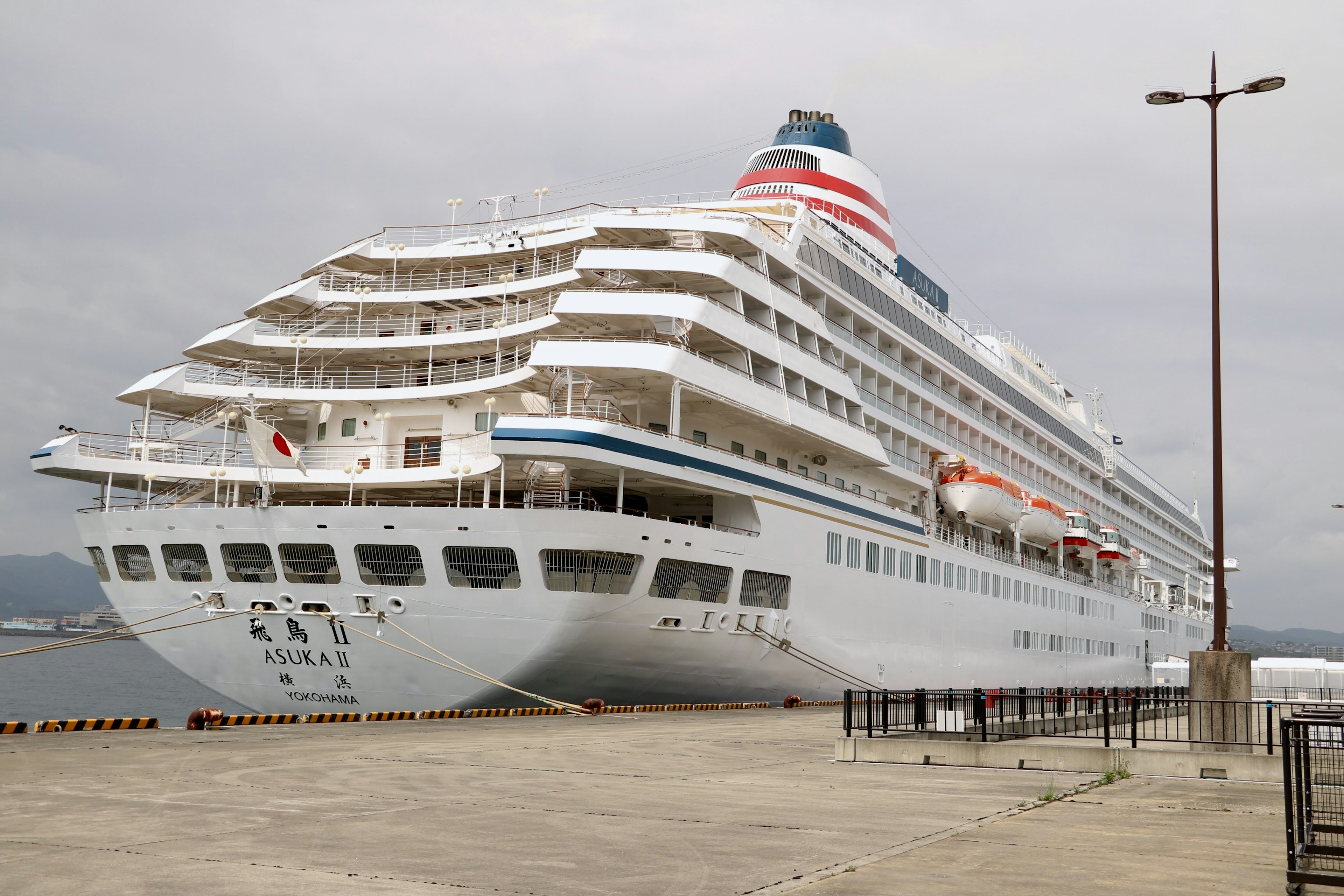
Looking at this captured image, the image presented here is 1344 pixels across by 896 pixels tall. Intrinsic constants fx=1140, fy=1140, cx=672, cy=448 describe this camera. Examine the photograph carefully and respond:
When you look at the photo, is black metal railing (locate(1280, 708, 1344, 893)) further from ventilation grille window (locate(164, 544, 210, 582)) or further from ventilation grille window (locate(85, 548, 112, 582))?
ventilation grille window (locate(85, 548, 112, 582))

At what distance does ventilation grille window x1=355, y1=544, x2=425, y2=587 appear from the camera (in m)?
24.5

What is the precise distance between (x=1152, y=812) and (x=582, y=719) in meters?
14.0

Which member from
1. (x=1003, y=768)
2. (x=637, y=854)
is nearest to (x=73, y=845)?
(x=637, y=854)

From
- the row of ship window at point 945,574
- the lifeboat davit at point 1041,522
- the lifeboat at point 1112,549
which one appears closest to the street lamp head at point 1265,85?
the row of ship window at point 945,574

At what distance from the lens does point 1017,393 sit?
56.1 meters

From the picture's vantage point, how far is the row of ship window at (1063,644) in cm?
4975

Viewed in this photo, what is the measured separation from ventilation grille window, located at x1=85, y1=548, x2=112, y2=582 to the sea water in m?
2.45

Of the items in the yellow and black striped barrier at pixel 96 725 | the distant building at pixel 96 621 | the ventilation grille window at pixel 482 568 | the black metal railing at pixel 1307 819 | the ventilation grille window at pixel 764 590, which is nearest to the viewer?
the black metal railing at pixel 1307 819

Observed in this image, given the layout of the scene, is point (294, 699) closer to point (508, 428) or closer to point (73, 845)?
point (508, 428)

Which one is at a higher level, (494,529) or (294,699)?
(494,529)

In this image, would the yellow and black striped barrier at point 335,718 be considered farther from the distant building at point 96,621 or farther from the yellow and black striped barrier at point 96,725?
the distant building at point 96,621

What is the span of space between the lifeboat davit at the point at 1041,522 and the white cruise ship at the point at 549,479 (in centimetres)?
891

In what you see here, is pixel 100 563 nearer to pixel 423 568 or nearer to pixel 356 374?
pixel 356 374

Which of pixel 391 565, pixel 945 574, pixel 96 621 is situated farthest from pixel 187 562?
pixel 96 621
